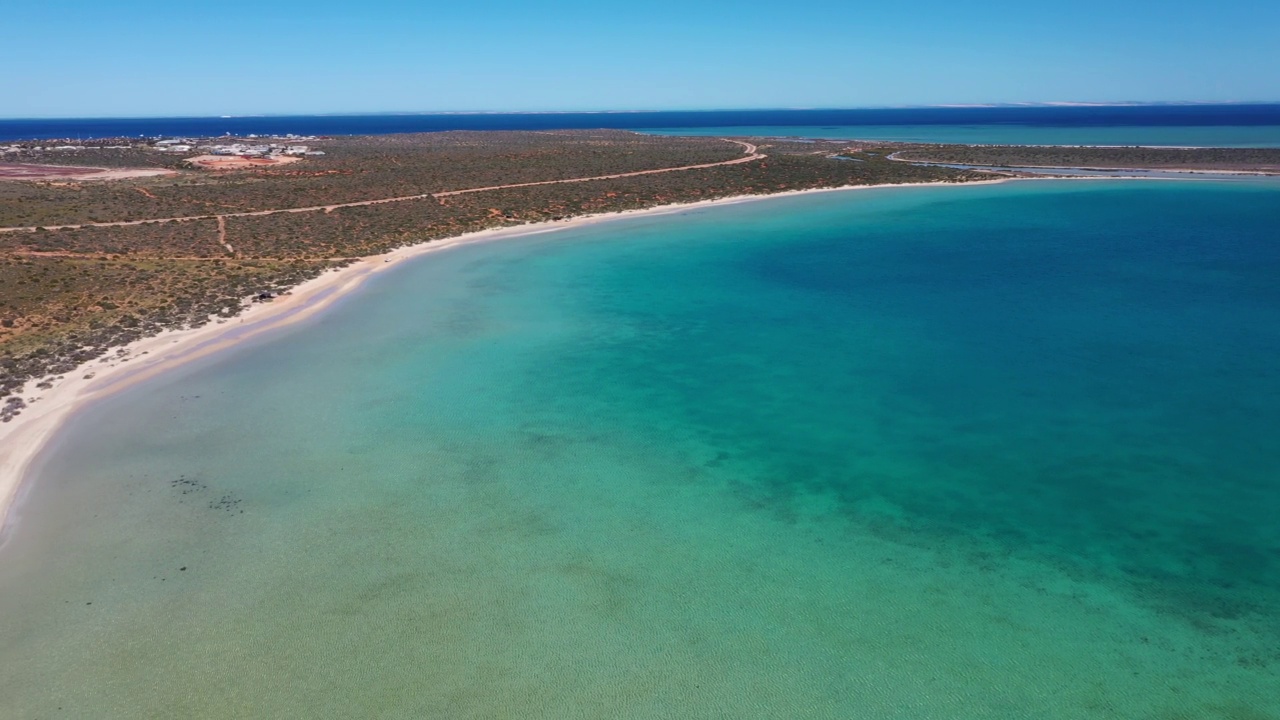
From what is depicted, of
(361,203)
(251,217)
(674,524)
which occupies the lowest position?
(674,524)

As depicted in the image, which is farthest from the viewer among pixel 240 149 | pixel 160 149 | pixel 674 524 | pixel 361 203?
pixel 160 149

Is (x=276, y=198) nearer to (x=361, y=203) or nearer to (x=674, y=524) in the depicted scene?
(x=361, y=203)

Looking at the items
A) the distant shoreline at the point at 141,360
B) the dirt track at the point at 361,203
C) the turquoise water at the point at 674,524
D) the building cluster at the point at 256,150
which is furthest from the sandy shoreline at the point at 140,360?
the building cluster at the point at 256,150

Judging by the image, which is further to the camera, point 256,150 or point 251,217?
point 256,150

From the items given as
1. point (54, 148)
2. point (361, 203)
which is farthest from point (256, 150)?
point (361, 203)

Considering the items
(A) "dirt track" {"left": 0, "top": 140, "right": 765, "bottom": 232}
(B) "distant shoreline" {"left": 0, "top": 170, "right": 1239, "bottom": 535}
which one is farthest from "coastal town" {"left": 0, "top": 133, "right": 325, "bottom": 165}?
(B) "distant shoreline" {"left": 0, "top": 170, "right": 1239, "bottom": 535}

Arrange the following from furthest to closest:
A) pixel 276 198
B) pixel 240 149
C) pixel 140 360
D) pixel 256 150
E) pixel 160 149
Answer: pixel 160 149, pixel 256 150, pixel 240 149, pixel 276 198, pixel 140 360
